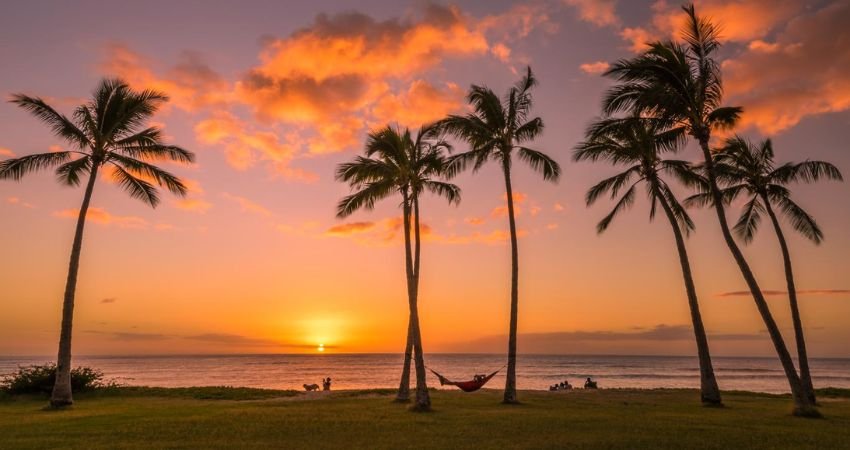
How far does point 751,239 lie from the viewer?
81.9 feet

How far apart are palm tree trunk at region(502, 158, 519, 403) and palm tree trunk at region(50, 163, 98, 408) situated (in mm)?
16544

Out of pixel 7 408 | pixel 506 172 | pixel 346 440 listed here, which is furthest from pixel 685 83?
pixel 7 408

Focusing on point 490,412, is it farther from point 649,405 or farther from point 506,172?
point 506,172

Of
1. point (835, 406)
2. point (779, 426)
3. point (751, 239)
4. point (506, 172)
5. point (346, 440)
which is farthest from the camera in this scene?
point (751, 239)

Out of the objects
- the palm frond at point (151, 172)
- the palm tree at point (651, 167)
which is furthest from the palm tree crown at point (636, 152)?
the palm frond at point (151, 172)

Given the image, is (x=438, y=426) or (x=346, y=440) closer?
(x=346, y=440)

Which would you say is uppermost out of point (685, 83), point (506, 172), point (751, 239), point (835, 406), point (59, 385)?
point (685, 83)

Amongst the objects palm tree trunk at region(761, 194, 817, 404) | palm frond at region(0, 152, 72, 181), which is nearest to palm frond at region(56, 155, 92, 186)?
palm frond at region(0, 152, 72, 181)

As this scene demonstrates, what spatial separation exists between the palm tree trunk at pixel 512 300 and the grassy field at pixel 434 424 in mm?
786

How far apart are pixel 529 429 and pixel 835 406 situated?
1504cm

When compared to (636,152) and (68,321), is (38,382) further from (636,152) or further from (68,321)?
(636,152)

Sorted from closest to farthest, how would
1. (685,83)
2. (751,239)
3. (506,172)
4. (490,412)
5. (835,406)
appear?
(490,412) < (685,83) < (835,406) < (506,172) < (751,239)

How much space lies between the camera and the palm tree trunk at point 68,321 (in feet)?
64.3

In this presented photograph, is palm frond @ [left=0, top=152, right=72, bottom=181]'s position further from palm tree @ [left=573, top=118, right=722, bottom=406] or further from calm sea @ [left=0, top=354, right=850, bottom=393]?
calm sea @ [left=0, top=354, right=850, bottom=393]
